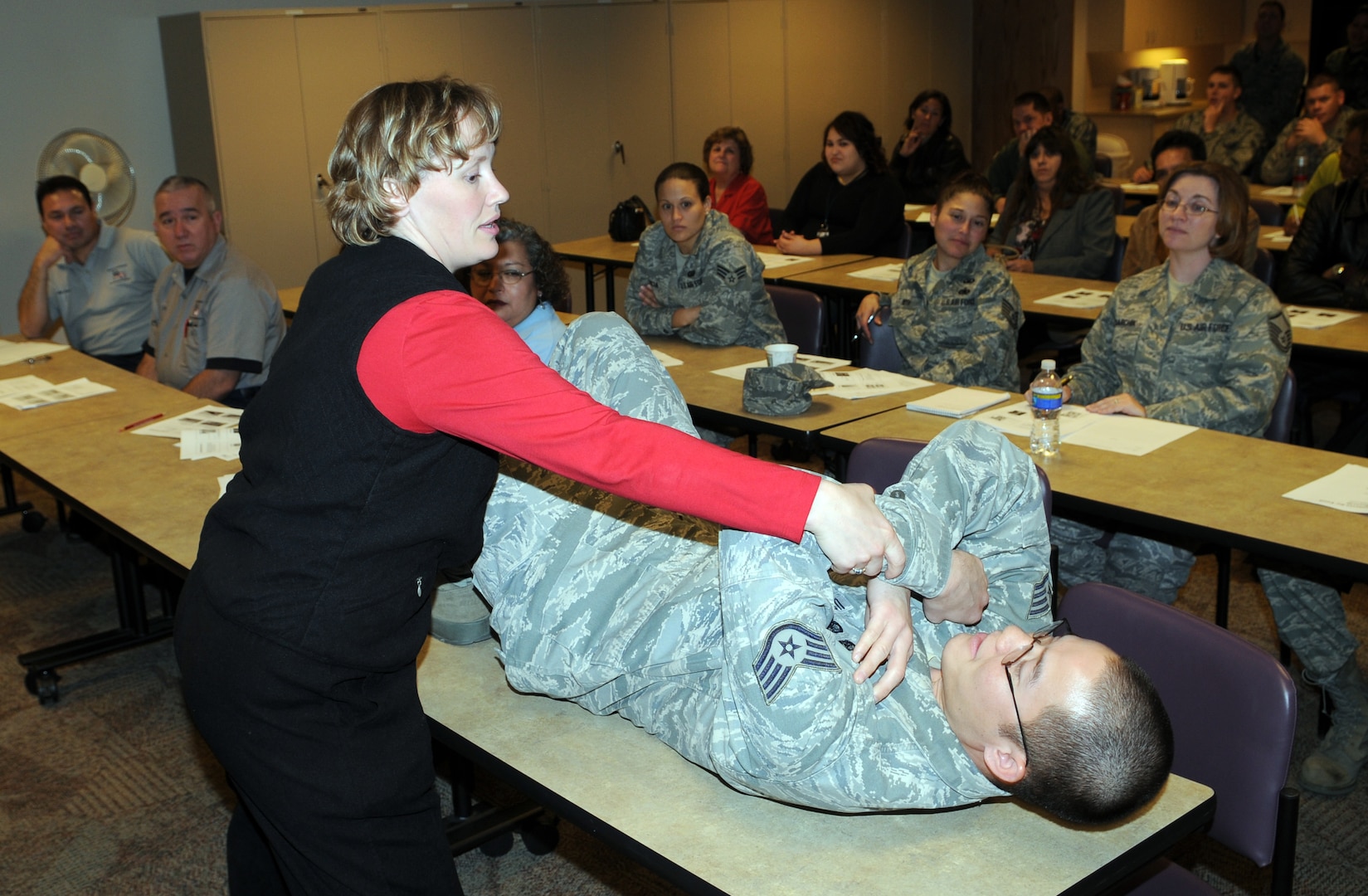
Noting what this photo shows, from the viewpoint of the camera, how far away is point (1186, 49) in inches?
432

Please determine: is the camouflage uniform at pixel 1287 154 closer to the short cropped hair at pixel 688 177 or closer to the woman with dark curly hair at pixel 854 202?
the woman with dark curly hair at pixel 854 202

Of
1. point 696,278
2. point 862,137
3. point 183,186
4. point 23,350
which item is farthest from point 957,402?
point 23,350

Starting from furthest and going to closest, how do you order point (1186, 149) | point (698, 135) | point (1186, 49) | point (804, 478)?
1. point (1186, 49)
2. point (698, 135)
3. point (1186, 149)
4. point (804, 478)

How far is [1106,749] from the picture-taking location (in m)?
1.38

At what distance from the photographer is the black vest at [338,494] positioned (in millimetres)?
1386

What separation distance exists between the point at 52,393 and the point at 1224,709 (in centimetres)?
367

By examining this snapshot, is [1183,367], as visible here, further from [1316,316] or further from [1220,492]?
[1316,316]

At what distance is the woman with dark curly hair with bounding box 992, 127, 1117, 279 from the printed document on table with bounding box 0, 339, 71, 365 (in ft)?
13.7

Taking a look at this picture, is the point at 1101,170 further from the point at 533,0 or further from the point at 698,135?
the point at 533,0

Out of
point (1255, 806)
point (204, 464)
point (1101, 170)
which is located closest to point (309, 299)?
point (1255, 806)

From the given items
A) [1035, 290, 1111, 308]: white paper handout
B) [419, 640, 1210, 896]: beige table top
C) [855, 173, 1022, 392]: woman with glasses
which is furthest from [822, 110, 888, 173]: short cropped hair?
[419, 640, 1210, 896]: beige table top

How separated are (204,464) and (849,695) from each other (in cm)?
214

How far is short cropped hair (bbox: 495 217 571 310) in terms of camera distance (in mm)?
3014

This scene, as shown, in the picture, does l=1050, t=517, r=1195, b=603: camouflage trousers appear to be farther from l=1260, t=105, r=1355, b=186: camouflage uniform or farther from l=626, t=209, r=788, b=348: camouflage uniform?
l=1260, t=105, r=1355, b=186: camouflage uniform
